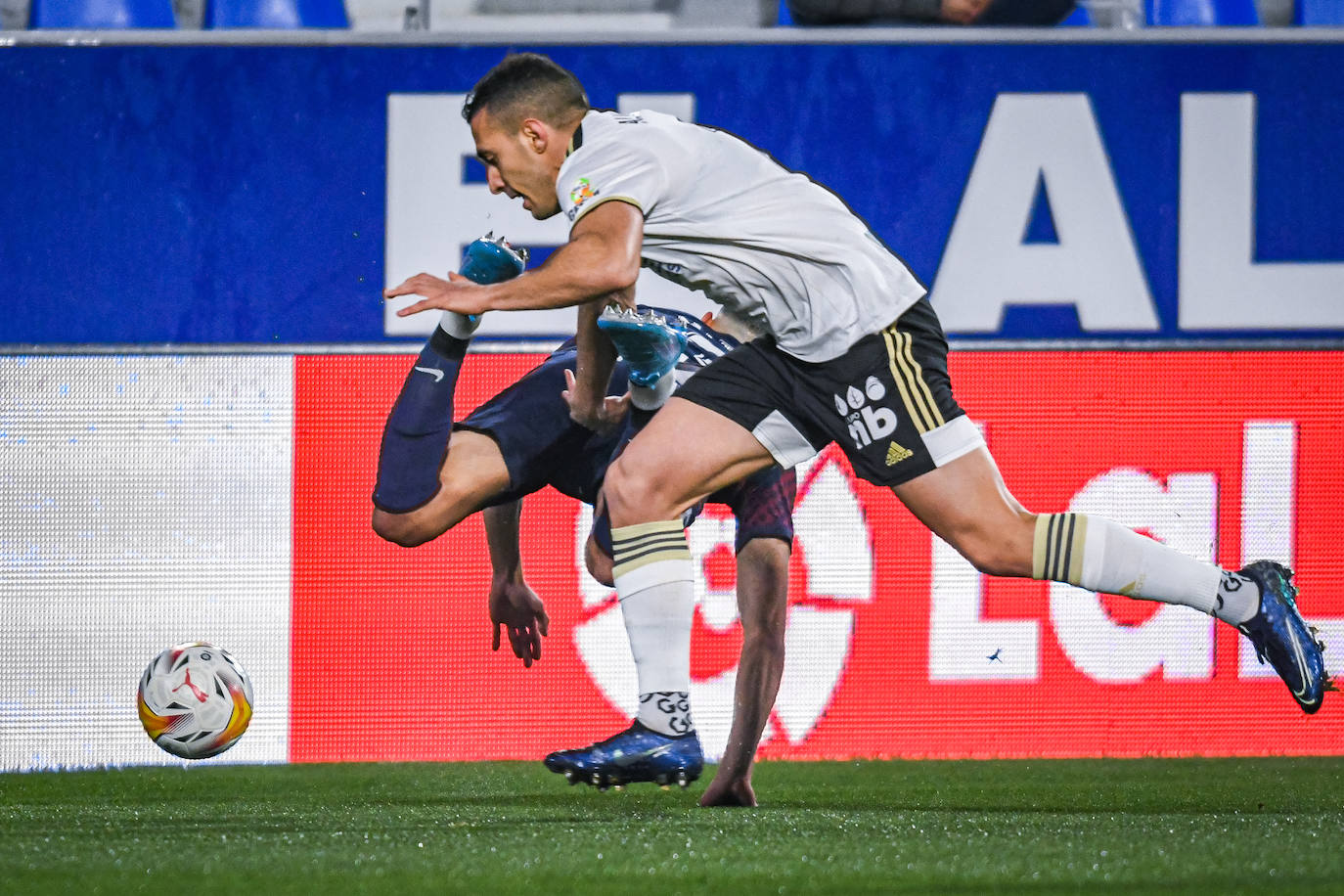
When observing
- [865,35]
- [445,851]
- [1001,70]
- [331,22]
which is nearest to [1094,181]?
[1001,70]

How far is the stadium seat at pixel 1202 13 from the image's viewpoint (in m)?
5.26

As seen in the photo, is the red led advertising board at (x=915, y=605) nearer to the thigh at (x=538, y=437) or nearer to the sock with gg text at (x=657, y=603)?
the thigh at (x=538, y=437)

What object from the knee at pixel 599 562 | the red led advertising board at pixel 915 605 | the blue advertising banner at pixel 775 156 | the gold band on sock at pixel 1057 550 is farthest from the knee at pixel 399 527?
→ the gold band on sock at pixel 1057 550

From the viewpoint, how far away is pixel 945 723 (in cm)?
485

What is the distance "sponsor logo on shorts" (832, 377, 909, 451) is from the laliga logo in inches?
63.0

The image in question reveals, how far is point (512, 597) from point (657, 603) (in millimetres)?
972

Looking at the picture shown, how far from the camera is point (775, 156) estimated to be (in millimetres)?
4910

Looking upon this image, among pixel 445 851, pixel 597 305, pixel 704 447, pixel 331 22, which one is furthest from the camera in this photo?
pixel 331 22

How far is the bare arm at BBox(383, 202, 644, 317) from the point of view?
2.99 meters

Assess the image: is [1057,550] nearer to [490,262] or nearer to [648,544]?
[648,544]

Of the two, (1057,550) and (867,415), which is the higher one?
(867,415)

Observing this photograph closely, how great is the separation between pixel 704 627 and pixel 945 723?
2.49ft

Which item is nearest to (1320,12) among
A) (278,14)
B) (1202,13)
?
(1202,13)

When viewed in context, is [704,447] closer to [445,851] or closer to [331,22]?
[445,851]
